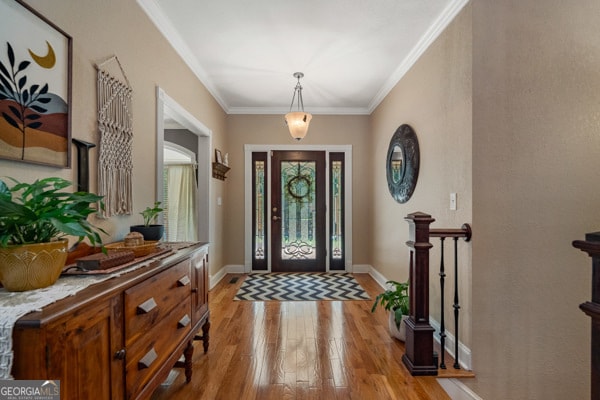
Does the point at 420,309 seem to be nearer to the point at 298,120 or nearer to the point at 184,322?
the point at 184,322

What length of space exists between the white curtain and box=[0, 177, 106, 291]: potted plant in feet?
15.5

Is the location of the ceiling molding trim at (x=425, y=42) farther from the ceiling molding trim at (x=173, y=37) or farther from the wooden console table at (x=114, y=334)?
the wooden console table at (x=114, y=334)

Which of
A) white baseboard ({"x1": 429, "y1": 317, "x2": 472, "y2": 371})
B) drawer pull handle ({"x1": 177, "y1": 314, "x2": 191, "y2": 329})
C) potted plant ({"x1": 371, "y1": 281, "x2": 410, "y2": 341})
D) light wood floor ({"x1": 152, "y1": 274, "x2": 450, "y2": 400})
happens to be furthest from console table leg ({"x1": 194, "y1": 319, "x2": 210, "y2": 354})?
white baseboard ({"x1": 429, "y1": 317, "x2": 472, "y2": 371})

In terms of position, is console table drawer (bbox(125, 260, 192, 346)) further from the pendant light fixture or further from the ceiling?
the pendant light fixture

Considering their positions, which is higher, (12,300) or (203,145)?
(203,145)

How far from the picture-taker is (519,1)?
196 cm

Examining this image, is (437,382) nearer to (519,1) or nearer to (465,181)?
(465,181)

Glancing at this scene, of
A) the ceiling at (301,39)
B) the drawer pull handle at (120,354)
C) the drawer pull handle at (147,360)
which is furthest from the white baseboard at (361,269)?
the drawer pull handle at (120,354)

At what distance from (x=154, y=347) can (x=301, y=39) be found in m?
2.65

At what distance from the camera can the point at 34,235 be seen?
0.98 meters

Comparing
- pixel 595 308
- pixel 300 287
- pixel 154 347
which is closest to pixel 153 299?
pixel 154 347

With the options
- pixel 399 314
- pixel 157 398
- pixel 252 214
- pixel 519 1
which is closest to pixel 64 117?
pixel 157 398

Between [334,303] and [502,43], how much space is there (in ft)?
9.41

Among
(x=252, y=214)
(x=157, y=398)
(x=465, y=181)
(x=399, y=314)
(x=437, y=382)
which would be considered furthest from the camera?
(x=252, y=214)
